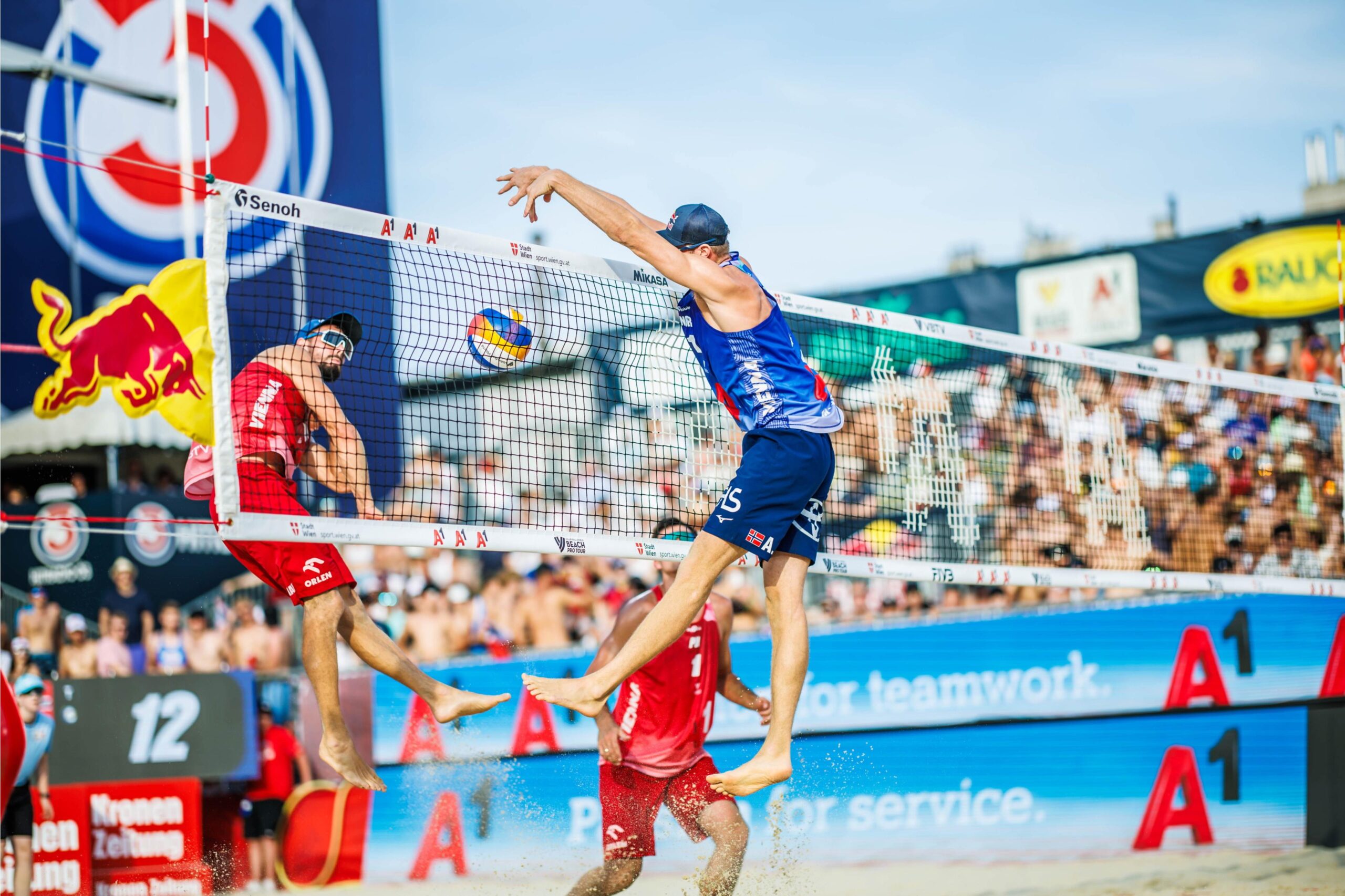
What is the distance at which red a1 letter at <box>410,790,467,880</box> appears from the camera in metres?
11.2

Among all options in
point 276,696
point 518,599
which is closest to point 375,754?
point 276,696

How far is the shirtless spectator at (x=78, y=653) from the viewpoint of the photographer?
1150 cm

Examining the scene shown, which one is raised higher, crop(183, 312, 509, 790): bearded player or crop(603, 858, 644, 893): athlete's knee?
crop(183, 312, 509, 790): bearded player

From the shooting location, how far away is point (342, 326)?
237 inches

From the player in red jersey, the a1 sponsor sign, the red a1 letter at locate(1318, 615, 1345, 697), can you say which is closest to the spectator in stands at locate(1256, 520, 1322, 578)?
the red a1 letter at locate(1318, 615, 1345, 697)

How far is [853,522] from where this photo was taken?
1062cm

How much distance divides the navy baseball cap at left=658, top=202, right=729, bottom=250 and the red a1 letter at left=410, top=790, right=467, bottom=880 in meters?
7.00

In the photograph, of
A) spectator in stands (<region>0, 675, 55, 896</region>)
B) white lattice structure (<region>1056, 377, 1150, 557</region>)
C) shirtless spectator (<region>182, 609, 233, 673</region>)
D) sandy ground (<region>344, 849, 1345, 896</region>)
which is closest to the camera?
sandy ground (<region>344, 849, 1345, 896</region>)

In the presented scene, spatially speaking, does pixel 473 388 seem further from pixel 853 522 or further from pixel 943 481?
pixel 853 522

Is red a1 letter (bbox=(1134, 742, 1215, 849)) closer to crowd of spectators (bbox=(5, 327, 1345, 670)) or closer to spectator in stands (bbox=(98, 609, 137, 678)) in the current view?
crowd of spectators (bbox=(5, 327, 1345, 670))

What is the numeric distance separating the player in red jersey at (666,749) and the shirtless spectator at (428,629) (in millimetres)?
5906

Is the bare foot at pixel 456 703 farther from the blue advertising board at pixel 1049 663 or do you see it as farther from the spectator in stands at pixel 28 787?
the blue advertising board at pixel 1049 663

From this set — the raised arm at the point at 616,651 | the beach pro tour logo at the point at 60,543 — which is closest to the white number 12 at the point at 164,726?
the beach pro tour logo at the point at 60,543

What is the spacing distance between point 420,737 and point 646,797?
4.67 meters
